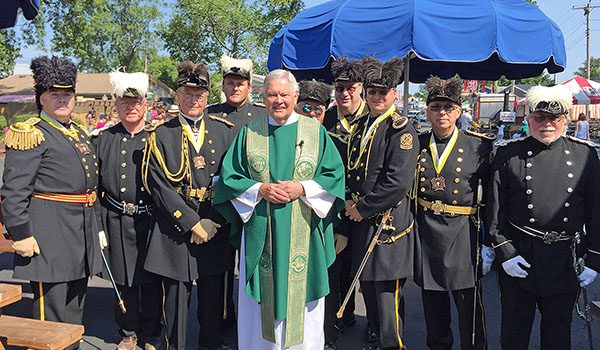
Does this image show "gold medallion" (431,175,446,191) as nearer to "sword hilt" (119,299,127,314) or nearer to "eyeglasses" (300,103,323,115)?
"eyeglasses" (300,103,323,115)

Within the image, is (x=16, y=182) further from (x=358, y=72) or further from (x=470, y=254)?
(x=470, y=254)

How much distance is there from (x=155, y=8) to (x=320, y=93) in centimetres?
4373

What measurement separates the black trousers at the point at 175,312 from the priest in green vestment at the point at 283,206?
0.58 metres

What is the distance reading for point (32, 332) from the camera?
9.29 feet

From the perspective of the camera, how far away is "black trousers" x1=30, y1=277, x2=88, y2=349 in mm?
3260

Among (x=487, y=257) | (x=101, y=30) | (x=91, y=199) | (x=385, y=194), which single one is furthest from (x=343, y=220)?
(x=101, y=30)

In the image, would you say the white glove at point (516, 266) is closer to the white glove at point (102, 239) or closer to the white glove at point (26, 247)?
the white glove at point (102, 239)

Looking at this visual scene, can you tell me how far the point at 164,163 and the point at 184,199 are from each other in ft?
0.99

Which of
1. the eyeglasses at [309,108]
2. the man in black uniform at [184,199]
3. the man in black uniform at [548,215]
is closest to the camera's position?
the man in black uniform at [548,215]

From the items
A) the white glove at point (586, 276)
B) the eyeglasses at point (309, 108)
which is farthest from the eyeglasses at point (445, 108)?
the eyeglasses at point (309, 108)

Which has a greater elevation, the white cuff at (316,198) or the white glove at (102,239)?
the white cuff at (316,198)

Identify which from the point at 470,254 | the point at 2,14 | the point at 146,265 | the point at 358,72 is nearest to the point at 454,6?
the point at 358,72

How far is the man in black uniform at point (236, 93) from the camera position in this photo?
4.05 m

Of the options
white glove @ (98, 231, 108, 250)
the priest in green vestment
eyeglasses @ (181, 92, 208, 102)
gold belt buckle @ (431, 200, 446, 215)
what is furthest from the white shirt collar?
white glove @ (98, 231, 108, 250)
